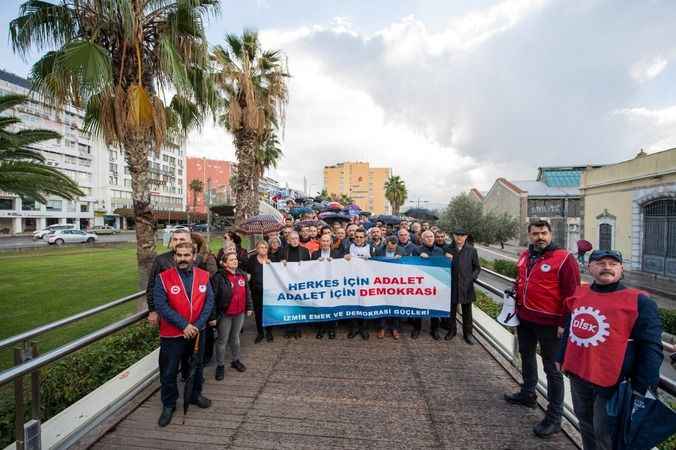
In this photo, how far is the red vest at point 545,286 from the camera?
3.14 m

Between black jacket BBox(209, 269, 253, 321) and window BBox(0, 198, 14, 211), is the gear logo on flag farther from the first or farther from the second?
window BBox(0, 198, 14, 211)

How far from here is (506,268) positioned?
18.1m

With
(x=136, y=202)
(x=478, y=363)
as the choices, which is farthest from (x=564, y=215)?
(x=136, y=202)

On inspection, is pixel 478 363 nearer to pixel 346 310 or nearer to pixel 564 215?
pixel 346 310

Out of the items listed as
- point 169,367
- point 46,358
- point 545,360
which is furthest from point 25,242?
point 545,360

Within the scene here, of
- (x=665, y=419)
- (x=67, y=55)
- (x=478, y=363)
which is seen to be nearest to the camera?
(x=665, y=419)

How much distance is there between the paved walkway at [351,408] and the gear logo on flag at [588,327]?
1.26m

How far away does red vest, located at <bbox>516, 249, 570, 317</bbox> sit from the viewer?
3145mm

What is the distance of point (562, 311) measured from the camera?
3.11 m

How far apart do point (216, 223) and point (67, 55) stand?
3775cm

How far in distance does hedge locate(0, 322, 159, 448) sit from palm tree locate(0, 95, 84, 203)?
416 centimetres

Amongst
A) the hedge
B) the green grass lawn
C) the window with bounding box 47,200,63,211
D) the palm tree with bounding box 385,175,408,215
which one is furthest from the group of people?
the window with bounding box 47,200,63,211

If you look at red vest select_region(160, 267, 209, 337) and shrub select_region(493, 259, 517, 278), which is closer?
red vest select_region(160, 267, 209, 337)

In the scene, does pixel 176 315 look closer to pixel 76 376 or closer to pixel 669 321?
pixel 76 376
